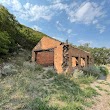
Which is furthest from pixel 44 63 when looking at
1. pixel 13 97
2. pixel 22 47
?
pixel 13 97

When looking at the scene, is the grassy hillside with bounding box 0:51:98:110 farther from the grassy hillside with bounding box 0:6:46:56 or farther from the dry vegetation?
the grassy hillside with bounding box 0:6:46:56

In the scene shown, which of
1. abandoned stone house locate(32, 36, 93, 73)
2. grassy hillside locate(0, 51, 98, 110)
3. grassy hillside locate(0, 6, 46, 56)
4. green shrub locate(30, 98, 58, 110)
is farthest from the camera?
abandoned stone house locate(32, 36, 93, 73)

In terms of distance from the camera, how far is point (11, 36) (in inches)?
782

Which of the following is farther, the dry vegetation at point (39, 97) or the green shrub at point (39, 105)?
the dry vegetation at point (39, 97)

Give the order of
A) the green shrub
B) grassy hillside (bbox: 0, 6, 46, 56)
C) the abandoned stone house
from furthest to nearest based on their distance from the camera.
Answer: the abandoned stone house
grassy hillside (bbox: 0, 6, 46, 56)
the green shrub

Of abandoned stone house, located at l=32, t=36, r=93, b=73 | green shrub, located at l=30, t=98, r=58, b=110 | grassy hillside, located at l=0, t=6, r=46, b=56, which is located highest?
grassy hillside, located at l=0, t=6, r=46, b=56

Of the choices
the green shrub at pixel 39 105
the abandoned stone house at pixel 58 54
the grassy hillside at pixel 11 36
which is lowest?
the green shrub at pixel 39 105

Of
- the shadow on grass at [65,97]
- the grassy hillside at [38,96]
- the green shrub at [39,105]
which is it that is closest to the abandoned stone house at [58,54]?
the shadow on grass at [65,97]

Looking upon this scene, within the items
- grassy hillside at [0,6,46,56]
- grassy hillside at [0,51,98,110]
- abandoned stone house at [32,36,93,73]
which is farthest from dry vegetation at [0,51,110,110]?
abandoned stone house at [32,36,93,73]

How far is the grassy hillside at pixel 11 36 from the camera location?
16794mm

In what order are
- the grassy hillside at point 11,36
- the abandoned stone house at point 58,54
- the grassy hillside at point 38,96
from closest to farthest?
the grassy hillside at point 38,96 → the grassy hillside at point 11,36 → the abandoned stone house at point 58,54

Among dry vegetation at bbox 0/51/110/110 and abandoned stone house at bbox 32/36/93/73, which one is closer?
dry vegetation at bbox 0/51/110/110

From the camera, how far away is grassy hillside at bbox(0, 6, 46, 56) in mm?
16794

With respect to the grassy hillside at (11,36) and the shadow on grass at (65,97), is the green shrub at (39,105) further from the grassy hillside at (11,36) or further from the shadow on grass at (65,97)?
the grassy hillside at (11,36)
